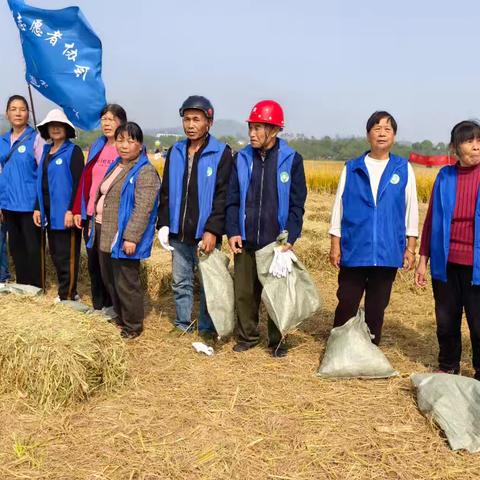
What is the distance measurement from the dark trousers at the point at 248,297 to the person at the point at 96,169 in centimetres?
138

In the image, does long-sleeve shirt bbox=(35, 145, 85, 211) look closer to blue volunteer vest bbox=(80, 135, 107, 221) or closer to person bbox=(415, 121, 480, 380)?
blue volunteer vest bbox=(80, 135, 107, 221)

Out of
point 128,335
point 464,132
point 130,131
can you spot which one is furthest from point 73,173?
point 464,132

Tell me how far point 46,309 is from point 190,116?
72.6 inches

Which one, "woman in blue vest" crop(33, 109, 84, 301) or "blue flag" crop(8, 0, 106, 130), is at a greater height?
"blue flag" crop(8, 0, 106, 130)

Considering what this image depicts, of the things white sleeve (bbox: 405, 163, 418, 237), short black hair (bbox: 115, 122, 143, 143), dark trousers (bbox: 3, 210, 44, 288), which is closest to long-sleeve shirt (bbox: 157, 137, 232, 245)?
short black hair (bbox: 115, 122, 143, 143)

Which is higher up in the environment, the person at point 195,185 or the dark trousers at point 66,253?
the person at point 195,185

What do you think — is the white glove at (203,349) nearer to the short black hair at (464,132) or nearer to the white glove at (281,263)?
the white glove at (281,263)

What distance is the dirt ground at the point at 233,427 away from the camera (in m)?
2.52

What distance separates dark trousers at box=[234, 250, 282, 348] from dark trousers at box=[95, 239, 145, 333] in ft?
2.88

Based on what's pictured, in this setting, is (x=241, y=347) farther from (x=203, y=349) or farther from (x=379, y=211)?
(x=379, y=211)

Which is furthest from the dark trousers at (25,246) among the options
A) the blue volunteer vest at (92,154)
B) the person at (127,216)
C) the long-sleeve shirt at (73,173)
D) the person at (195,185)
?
the person at (195,185)

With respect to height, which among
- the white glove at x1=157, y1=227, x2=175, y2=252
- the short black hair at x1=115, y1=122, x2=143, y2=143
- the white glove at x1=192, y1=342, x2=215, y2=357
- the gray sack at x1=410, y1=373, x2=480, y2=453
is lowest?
the white glove at x1=192, y1=342, x2=215, y2=357

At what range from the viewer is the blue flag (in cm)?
516

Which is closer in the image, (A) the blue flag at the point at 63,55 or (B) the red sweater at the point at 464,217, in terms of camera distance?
→ (B) the red sweater at the point at 464,217
